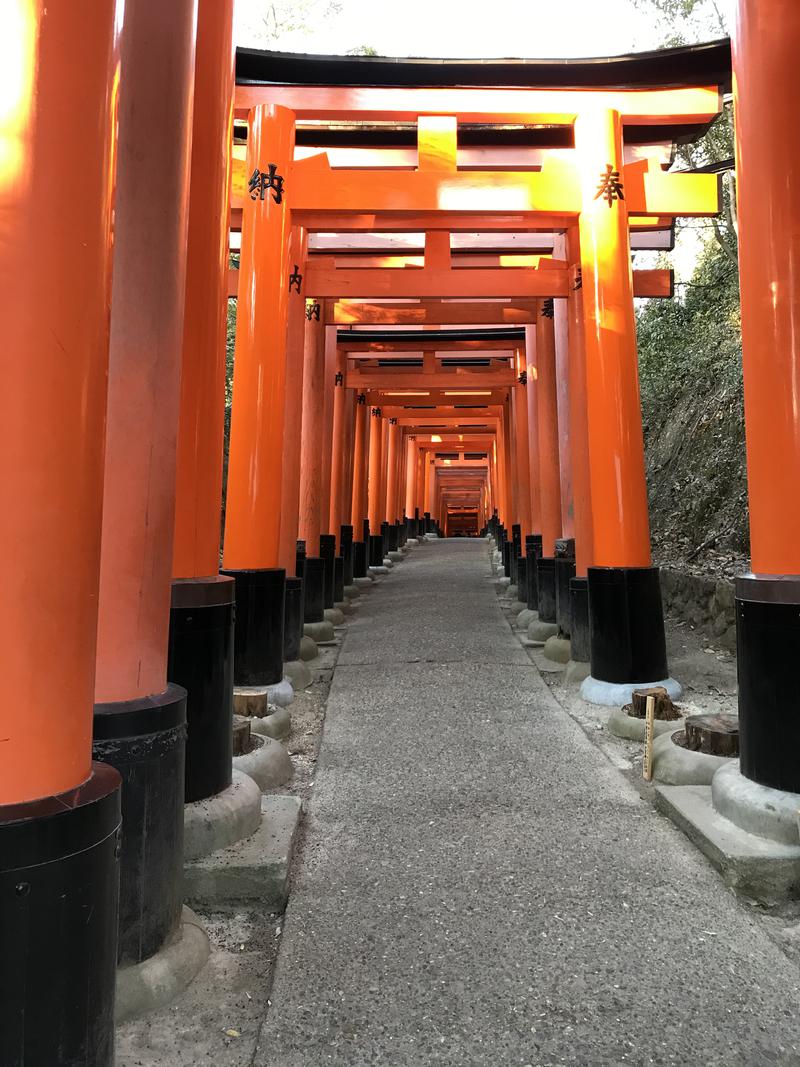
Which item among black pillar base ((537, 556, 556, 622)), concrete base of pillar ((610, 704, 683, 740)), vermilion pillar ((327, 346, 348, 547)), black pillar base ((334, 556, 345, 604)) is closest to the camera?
concrete base of pillar ((610, 704, 683, 740))

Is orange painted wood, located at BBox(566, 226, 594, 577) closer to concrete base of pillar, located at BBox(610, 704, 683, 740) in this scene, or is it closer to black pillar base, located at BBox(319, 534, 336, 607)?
concrete base of pillar, located at BBox(610, 704, 683, 740)

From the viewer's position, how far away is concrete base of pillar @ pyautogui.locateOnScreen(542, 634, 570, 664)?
250 inches

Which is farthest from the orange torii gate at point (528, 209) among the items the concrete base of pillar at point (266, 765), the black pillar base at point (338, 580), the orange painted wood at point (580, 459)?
the black pillar base at point (338, 580)

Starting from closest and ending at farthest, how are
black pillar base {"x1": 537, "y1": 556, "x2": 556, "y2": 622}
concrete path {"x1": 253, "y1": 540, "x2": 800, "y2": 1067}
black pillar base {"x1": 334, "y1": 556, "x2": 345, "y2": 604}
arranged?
concrete path {"x1": 253, "y1": 540, "x2": 800, "y2": 1067} → black pillar base {"x1": 537, "y1": 556, "x2": 556, "y2": 622} → black pillar base {"x1": 334, "y1": 556, "x2": 345, "y2": 604}

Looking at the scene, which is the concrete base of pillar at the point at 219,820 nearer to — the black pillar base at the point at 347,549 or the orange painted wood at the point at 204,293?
the orange painted wood at the point at 204,293

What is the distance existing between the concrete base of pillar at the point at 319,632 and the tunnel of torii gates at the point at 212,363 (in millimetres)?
41

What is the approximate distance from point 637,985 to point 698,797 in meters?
1.24

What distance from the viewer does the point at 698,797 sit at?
295 cm

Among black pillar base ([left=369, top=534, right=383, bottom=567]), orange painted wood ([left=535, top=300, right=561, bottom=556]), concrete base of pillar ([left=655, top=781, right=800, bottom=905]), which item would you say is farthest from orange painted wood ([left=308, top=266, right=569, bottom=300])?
black pillar base ([left=369, top=534, right=383, bottom=567])

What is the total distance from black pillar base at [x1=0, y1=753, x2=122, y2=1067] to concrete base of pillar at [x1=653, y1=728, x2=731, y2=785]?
2690mm

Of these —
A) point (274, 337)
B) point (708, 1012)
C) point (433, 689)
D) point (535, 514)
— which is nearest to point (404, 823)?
point (708, 1012)

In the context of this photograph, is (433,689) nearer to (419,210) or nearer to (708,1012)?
(708,1012)

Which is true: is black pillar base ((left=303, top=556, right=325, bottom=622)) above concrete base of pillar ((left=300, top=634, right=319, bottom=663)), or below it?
above

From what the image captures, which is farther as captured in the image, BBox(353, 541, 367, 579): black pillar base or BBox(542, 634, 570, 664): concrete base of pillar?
BBox(353, 541, 367, 579): black pillar base
